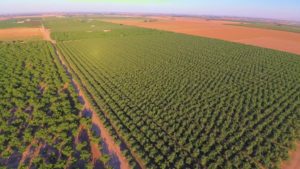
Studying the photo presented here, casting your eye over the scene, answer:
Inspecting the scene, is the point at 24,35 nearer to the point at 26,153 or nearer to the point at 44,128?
the point at 44,128

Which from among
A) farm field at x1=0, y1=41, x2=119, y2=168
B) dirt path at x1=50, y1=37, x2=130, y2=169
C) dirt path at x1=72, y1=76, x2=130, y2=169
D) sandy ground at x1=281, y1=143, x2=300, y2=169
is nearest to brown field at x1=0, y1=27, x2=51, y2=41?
farm field at x1=0, y1=41, x2=119, y2=168

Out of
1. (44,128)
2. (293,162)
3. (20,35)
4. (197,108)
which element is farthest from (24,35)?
(293,162)

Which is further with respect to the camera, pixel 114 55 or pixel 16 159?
pixel 114 55

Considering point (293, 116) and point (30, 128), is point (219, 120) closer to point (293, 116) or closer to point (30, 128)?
point (293, 116)

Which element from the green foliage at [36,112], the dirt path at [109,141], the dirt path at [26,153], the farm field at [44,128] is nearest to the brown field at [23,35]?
the green foliage at [36,112]

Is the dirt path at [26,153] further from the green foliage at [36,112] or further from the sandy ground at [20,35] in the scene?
the sandy ground at [20,35]

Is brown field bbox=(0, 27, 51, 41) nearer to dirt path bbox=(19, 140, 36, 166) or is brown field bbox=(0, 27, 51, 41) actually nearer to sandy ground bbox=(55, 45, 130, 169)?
sandy ground bbox=(55, 45, 130, 169)

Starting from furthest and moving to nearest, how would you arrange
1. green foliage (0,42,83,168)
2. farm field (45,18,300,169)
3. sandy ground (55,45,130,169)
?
green foliage (0,42,83,168)
farm field (45,18,300,169)
sandy ground (55,45,130,169)

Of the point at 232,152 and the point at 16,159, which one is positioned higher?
the point at 232,152

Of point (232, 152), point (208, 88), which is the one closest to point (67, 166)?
point (232, 152)
